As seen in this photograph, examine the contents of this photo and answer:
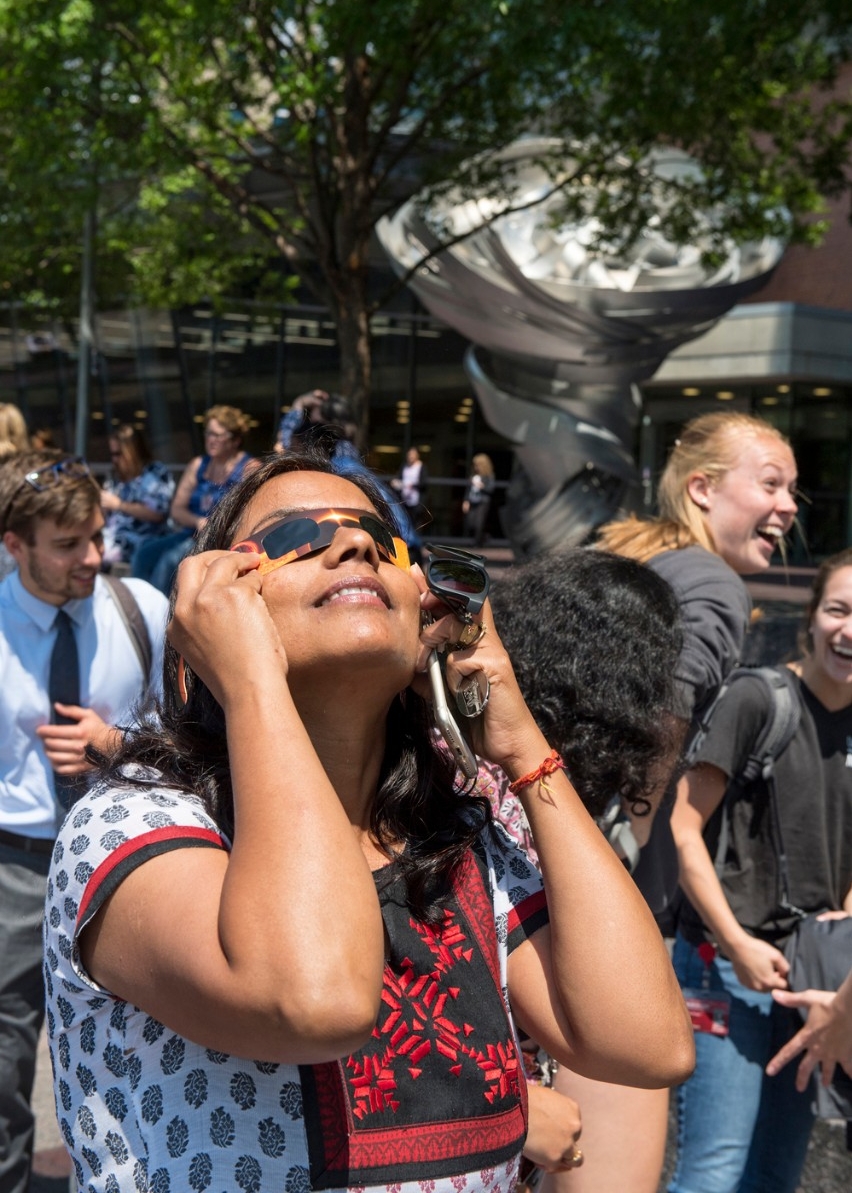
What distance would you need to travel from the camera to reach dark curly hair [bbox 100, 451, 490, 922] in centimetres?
177

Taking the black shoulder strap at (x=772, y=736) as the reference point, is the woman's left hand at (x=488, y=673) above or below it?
above

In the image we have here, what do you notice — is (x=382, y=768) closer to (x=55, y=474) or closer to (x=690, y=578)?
(x=690, y=578)

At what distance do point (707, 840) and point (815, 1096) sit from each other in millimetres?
674

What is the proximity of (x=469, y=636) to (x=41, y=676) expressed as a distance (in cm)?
212

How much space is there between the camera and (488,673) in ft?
6.01

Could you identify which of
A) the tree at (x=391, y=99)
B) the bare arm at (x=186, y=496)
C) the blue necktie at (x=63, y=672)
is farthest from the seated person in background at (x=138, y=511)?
the blue necktie at (x=63, y=672)

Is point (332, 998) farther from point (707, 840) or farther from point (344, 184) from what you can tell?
point (344, 184)

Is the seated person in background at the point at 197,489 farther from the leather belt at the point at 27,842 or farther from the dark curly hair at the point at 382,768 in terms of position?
the dark curly hair at the point at 382,768

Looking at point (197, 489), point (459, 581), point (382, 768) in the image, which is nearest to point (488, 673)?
point (459, 581)

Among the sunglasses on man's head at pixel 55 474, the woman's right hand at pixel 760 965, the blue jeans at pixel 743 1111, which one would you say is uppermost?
the sunglasses on man's head at pixel 55 474

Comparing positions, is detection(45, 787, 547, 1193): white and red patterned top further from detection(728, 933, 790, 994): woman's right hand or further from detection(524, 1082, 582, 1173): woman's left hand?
detection(728, 933, 790, 994): woman's right hand

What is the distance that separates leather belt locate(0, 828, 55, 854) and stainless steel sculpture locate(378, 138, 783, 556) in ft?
43.3

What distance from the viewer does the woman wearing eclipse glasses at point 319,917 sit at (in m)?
1.45

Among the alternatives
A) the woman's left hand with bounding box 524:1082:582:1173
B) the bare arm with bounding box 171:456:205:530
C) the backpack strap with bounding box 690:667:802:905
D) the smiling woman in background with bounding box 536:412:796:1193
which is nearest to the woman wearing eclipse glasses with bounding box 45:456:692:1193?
the woman's left hand with bounding box 524:1082:582:1173
